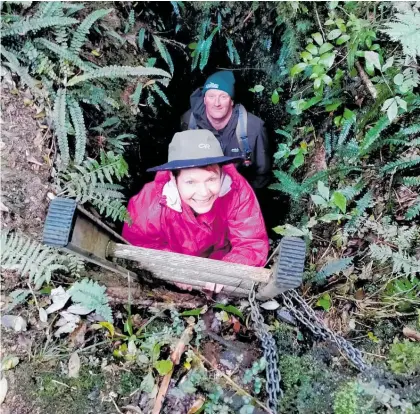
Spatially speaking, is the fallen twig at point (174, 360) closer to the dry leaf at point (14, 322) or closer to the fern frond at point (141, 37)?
the dry leaf at point (14, 322)

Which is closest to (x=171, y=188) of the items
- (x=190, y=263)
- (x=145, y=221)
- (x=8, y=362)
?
(x=145, y=221)

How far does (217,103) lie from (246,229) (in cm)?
227

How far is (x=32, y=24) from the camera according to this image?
3.76m

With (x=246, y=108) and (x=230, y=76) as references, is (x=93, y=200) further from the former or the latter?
(x=246, y=108)

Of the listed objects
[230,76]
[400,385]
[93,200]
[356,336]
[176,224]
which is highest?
[230,76]

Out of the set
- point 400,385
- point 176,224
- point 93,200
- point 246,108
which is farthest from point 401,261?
point 246,108

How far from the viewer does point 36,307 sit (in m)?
3.32

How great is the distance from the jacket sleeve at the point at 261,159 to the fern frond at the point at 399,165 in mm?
2552

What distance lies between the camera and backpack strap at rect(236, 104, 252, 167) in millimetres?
6133

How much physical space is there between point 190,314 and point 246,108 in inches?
158

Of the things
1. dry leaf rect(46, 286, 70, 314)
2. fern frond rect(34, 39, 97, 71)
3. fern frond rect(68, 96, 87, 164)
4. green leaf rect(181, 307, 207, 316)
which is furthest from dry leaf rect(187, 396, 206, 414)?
fern frond rect(34, 39, 97, 71)

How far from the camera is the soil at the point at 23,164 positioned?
359 centimetres

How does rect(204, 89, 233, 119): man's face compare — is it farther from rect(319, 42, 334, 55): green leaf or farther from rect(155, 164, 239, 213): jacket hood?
rect(319, 42, 334, 55): green leaf

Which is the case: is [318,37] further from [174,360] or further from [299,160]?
[174,360]
